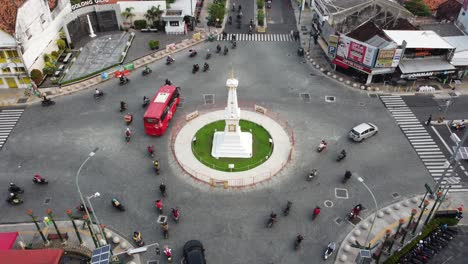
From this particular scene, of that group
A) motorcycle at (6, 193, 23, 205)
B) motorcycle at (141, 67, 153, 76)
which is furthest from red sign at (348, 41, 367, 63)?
motorcycle at (6, 193, 23, 205)

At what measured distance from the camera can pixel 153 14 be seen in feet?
276

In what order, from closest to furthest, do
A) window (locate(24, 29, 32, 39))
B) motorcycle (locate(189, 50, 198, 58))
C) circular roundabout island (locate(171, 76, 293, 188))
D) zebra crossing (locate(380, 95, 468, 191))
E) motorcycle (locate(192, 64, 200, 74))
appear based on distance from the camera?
circular roundabout island (locate(171, 76, 293, 188)), zebra crossing (locate(380, 95, 468, 191)), window (locate(24, 29, 32, 39)), motorcycle (locate(192, 64, 200, 74)), motorcycle (locate(189, 50, 198, 58))

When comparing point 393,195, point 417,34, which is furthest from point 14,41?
point 417,34

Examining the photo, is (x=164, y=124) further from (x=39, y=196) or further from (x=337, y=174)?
(x=337, y=174)

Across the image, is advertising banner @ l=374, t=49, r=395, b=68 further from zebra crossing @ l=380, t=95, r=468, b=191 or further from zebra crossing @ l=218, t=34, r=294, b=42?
zebra crossing @ l=218, t=34, r=294, b=42

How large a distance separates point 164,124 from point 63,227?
20.0m

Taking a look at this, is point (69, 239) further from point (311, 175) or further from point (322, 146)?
point (322, 146)

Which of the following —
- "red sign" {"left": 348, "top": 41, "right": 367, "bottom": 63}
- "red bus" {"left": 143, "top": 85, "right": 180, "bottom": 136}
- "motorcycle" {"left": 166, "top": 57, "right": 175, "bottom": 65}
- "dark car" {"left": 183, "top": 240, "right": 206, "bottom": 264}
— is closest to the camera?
"dark car" {"left": 183, "top": 240, "right": 206, "bottom": 264}

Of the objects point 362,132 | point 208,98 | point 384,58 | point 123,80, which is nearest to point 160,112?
point 208,98

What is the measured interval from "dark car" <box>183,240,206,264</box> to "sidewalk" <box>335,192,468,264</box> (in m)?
14.5

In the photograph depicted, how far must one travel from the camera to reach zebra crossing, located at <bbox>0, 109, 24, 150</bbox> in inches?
2232

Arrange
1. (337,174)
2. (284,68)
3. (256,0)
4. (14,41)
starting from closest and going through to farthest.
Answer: (337,174)
(14,41)
(284,68)
(256,0)

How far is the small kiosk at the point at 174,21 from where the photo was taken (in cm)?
8195

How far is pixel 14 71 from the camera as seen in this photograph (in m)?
65.0
